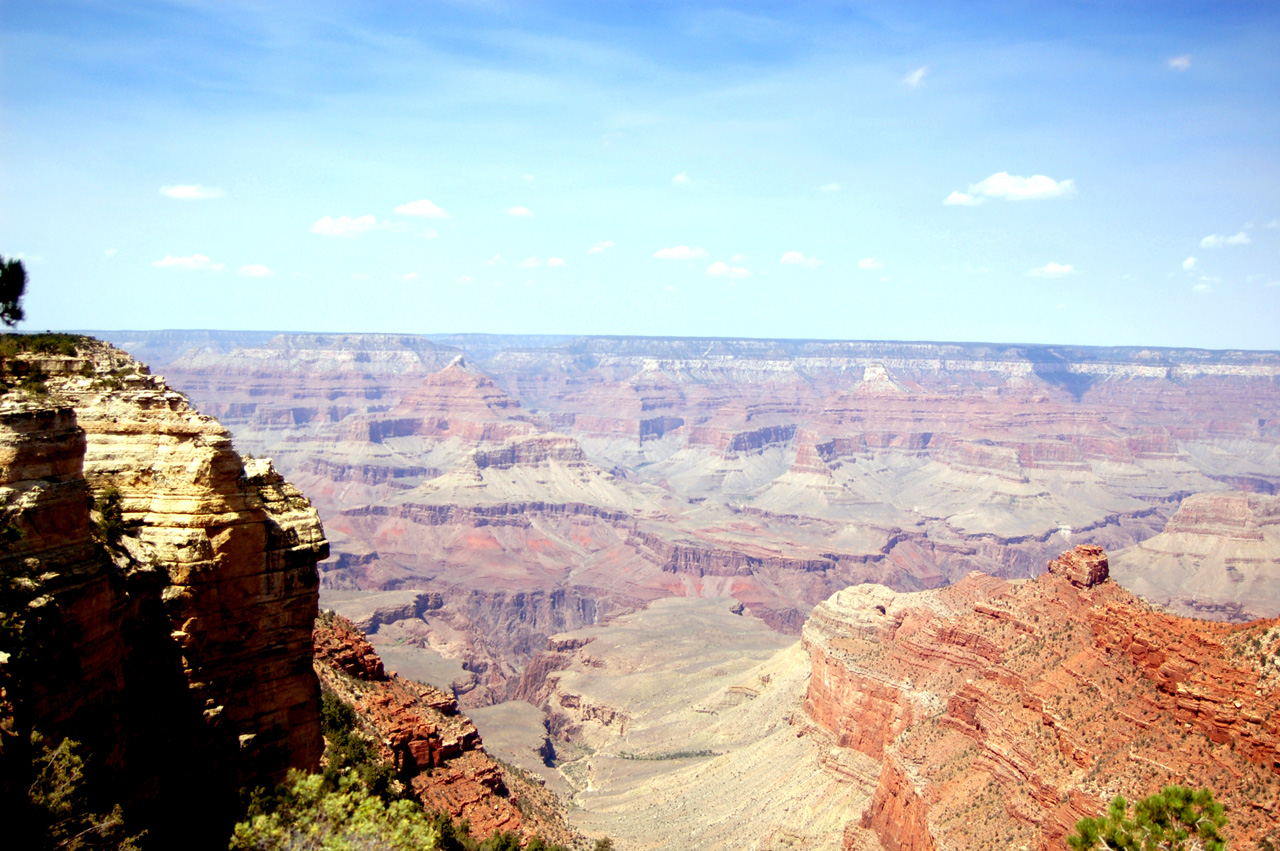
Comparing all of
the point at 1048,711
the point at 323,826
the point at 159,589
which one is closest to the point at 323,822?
the point at 323,826

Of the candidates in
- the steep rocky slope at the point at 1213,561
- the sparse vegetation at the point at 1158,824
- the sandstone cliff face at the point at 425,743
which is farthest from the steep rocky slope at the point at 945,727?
the steep rocky slope at the point at 1213,561

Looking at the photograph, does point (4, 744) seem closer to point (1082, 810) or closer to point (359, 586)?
point (1082, 810)

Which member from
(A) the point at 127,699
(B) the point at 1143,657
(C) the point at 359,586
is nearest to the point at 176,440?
(A) the point at 127,699

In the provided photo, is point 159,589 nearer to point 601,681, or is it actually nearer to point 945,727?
point 945,727

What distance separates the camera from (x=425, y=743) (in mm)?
36125

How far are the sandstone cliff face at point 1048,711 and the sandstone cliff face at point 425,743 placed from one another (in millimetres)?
19069

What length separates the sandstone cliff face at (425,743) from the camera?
113 ft

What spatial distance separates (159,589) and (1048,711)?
1507 inches

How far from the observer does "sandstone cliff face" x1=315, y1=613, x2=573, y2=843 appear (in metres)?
34.3

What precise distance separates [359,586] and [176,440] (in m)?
149

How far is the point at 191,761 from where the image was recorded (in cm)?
1664

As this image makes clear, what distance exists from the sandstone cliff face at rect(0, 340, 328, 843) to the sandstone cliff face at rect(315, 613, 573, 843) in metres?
15.4

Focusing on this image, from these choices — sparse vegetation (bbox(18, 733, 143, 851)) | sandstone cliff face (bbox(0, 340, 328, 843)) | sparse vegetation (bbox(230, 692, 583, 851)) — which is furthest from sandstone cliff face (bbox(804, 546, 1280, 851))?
sparse vegetation (bbox(18, 733, 143, 851))

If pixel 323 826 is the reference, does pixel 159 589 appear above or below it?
above
